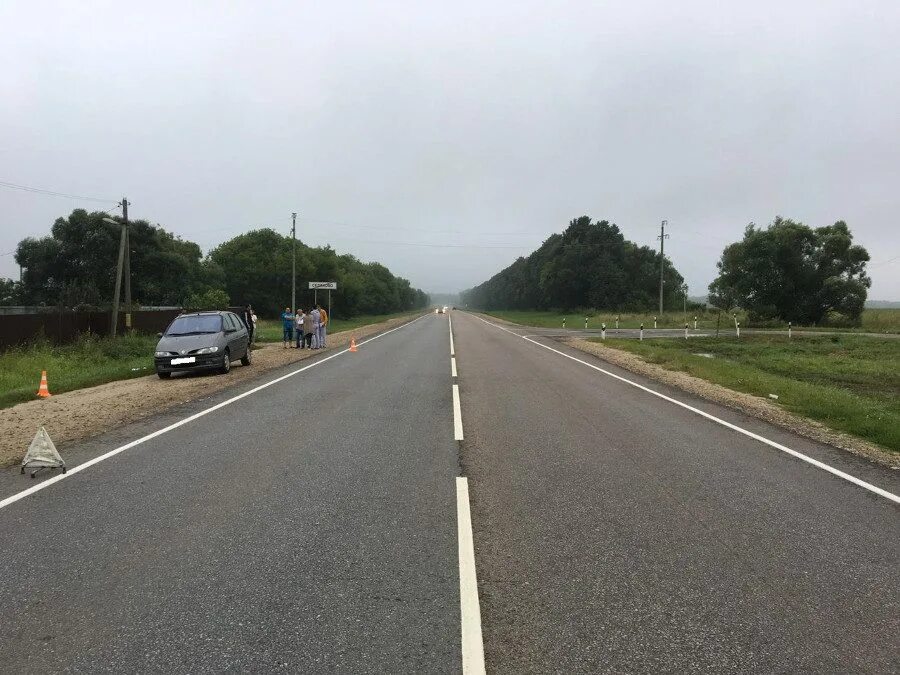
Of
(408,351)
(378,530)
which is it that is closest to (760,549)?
(378,530)

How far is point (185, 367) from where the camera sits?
1493 cm

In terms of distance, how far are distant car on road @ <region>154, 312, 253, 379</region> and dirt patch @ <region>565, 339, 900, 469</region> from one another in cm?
1129

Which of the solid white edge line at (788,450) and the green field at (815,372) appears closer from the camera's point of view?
the solid white edge line at (788,450)

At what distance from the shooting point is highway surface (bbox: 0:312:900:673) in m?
2.98

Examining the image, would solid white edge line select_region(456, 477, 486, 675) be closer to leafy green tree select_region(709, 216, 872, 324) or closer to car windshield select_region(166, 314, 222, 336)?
car windshield select_region(166, 314, 222, 336)

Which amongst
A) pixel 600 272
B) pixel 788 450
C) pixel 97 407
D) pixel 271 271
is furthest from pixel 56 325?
pixel 600 272

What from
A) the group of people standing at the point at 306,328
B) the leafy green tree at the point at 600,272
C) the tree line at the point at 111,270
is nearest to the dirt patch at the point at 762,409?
the group of people standing at the point at 306,328

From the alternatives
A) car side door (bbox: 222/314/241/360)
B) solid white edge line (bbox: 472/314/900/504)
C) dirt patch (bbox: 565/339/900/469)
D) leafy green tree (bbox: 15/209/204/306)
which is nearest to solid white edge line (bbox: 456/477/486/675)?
solid white edge line (bbox: 472/314/900/504)

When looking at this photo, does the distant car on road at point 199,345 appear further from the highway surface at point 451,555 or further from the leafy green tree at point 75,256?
the leafy green tree at point 75,256

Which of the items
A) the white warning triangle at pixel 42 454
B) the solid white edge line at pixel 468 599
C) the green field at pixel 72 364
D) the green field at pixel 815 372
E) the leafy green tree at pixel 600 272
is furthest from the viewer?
the leafy green tree at pixel 600 272

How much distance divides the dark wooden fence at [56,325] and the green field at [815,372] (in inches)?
826

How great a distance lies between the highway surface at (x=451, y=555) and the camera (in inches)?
117

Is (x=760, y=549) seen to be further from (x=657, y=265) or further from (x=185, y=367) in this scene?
(x=657, y=265)

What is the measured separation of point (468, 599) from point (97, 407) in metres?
9.61
